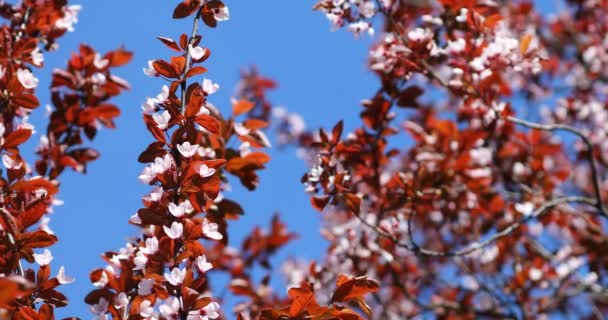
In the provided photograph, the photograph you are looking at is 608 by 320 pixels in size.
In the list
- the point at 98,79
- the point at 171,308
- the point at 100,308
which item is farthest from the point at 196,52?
the point at 98,79

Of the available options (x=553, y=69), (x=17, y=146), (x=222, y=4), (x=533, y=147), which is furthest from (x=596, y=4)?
(x=17, y=146)

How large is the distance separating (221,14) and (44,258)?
844mm

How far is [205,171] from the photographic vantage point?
177 centimetres

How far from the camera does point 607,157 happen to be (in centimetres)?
533

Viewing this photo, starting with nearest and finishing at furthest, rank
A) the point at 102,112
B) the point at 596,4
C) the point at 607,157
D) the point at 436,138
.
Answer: the point at 102,112
the point at 436,138
the point at 607,157
the point at 596,4

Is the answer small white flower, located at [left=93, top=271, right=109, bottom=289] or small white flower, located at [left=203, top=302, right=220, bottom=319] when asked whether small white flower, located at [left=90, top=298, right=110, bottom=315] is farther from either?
small white flower, located at [left=203, top=302, right=220, bottom=319]

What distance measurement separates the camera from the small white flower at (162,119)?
69.2 inches

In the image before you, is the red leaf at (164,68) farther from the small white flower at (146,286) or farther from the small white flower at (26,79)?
the small white flower at (26,79)

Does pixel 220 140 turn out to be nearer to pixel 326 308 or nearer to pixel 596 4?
pixel 326 308

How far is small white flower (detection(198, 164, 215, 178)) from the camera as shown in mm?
1761

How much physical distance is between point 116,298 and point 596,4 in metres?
5.04

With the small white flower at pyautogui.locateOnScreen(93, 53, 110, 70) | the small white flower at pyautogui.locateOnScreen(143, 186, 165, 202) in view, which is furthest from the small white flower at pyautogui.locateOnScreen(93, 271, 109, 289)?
the small white flower at pyautogui.locateOnScreen(93, 53, 110, 70)

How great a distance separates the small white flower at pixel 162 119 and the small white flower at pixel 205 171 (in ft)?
0.48

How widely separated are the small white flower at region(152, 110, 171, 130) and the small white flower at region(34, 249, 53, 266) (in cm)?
46
